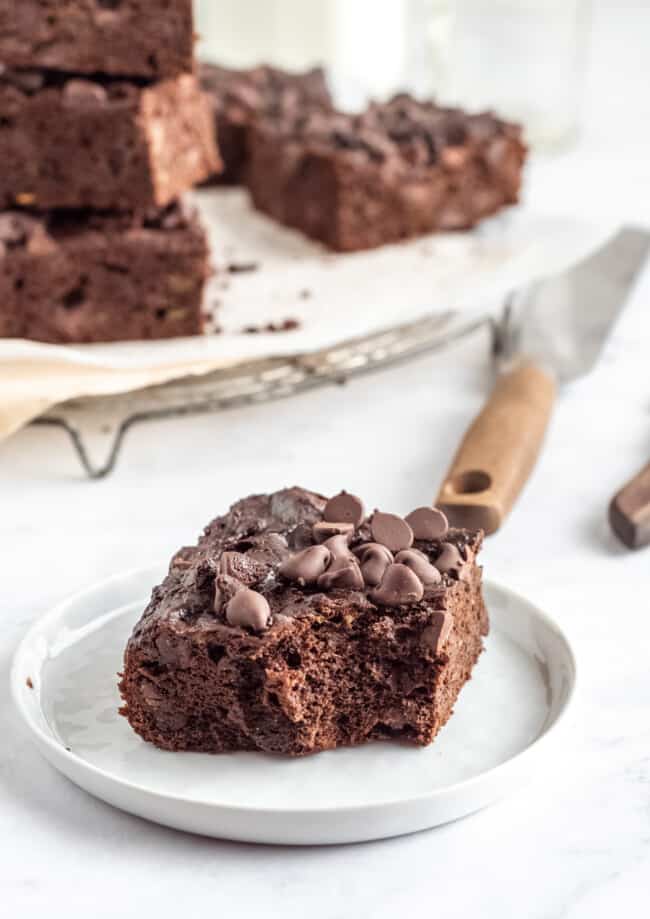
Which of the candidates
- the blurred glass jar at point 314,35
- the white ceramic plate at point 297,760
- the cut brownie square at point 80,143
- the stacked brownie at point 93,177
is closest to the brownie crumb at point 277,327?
the stacked brownie at point 93,177

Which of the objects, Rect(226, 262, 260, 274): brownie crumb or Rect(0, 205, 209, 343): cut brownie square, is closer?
Rect(0, 205, 209, 343): cut brownie square

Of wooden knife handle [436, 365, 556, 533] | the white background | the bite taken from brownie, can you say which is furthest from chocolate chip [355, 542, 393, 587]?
wooden knife handle [436, 365, 556, 533]

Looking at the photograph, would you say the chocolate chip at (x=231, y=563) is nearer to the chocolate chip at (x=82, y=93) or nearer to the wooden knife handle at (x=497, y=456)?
the wooden knife handle at (x=497, y=456)

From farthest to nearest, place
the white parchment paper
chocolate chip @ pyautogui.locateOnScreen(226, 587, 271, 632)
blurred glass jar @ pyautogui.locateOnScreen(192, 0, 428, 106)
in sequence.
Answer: blurred glass jar @ pyautogui.locateOnScreen(192, 0, 428, 106) < the white parchment paper < chocolate chip @ pyautogui.locateOnScreen(226, 587, 271, 632)

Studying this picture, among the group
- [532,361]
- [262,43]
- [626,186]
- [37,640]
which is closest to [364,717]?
[37,640]

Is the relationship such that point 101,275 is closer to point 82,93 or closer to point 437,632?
point 82,93

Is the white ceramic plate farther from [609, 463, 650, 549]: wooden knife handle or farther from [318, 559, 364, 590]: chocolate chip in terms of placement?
[609, 463, 650, 549]: wooden knife handle

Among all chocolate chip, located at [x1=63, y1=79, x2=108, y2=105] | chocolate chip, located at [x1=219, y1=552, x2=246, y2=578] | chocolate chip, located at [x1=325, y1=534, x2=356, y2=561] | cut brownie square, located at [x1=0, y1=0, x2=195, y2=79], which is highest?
cut brownie square, located at [x1=0, y1=0, x2=195, y2=79]
